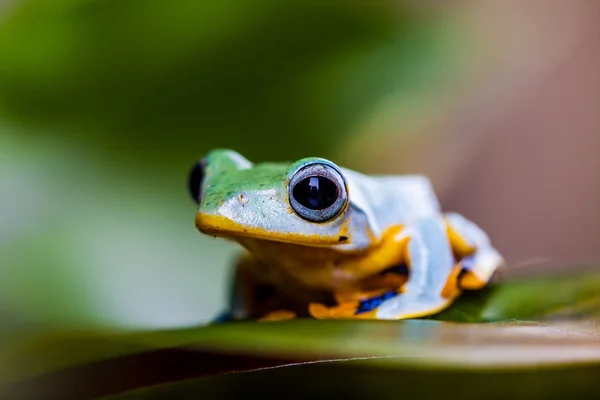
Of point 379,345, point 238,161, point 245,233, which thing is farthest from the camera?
point 238,161

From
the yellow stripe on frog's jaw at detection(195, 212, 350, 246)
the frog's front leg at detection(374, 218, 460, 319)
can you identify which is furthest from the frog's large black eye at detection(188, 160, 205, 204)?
the frog's front leg at detection(374, 218, 460, 319)

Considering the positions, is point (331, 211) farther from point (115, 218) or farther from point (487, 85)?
point (487, 85)

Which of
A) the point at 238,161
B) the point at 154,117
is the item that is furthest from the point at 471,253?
the point at 154,117

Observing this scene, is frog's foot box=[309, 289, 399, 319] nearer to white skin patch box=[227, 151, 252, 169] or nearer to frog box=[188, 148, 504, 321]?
frog box=[188, 148, 504, 321]

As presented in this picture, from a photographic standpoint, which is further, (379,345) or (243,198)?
(243,198)

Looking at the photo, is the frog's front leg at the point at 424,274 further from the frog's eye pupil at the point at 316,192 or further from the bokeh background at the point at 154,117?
the bokeh background at the point at 154,117

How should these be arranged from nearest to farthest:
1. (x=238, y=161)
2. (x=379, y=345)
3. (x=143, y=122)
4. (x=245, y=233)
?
(x=379, y=345) < (x=245, y=233) < (x=238, y=161) < (x=143, y=122)

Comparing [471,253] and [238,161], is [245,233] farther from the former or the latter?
[471,253]

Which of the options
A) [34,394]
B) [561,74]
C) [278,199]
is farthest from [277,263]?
[561,74]
